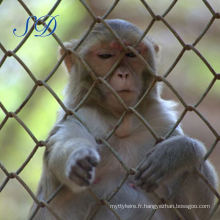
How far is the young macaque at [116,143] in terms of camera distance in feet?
10.1

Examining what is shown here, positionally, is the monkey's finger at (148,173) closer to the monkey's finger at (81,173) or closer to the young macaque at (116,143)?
the young macaque at (116,143)

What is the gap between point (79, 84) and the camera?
352cm

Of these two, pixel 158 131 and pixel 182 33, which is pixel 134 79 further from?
pixel 182 33

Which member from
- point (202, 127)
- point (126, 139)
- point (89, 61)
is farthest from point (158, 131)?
point (202, 127)

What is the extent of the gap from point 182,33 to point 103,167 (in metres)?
5.89

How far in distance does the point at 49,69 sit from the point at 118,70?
4.68m

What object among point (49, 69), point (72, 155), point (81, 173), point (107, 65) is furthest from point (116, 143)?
point (49, 69)

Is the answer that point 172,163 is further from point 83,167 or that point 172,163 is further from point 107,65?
point 107,65

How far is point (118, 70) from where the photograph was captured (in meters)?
3.20

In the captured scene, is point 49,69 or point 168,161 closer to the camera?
point 168,161

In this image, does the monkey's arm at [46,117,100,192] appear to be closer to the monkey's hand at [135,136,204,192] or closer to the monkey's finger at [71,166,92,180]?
the monkey's finger at [71,166,92,180]

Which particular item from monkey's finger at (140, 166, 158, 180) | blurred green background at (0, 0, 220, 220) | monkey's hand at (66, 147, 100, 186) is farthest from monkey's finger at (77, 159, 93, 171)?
blurred green background at (0, 0, 220, 220)

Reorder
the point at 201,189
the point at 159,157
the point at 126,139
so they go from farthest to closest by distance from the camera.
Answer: the point at 126,139 < the point at 201,189 < the point at 159,157

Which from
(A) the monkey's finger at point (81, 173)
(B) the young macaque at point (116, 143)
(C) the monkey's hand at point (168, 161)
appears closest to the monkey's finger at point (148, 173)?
(C) the monkey's hand at point (168, 161)
